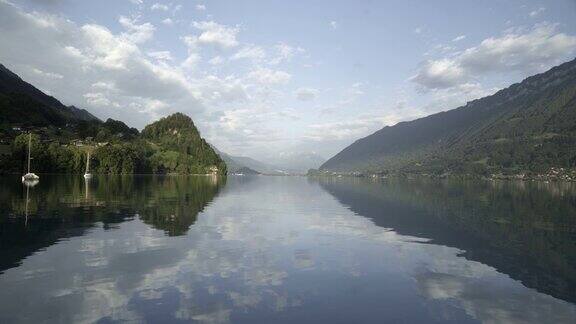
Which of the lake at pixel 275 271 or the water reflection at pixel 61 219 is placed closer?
the lake at pixel 275 271

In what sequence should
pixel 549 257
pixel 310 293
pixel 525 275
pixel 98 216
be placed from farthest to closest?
pixel 98 216
pixel 549 257
pixel 525 275
pixel 310 293

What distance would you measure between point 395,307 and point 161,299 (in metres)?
10.4

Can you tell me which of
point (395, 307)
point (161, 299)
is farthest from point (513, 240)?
point (161, 299)

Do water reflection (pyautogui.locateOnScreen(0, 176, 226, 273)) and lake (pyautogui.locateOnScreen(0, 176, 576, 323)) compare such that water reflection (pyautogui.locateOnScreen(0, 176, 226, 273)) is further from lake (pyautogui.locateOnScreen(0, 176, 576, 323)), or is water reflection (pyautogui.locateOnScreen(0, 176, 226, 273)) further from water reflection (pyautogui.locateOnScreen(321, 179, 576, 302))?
water reflection (pyautogui.locateOnScreen(321, 179, 576, 302))

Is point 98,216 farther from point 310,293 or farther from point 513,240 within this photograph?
point 513,240

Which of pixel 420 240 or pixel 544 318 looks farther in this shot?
pixel 420 240

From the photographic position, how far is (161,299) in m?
17.8

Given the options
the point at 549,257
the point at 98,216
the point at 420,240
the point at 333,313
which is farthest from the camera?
the point at 98,216

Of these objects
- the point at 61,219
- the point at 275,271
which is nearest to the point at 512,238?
the point at 275,271

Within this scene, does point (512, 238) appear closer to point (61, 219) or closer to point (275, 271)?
point (275, 271)

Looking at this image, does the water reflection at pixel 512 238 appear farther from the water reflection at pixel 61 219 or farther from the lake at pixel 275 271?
the water reflection at pixel 61 219

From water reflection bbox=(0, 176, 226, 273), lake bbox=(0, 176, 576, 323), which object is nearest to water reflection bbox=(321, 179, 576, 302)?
lake bbox=(0, 176, 576, 323)

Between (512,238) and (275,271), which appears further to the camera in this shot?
(512,238)

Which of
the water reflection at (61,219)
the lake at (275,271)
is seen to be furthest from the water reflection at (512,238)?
the water reflection at (61,219)
